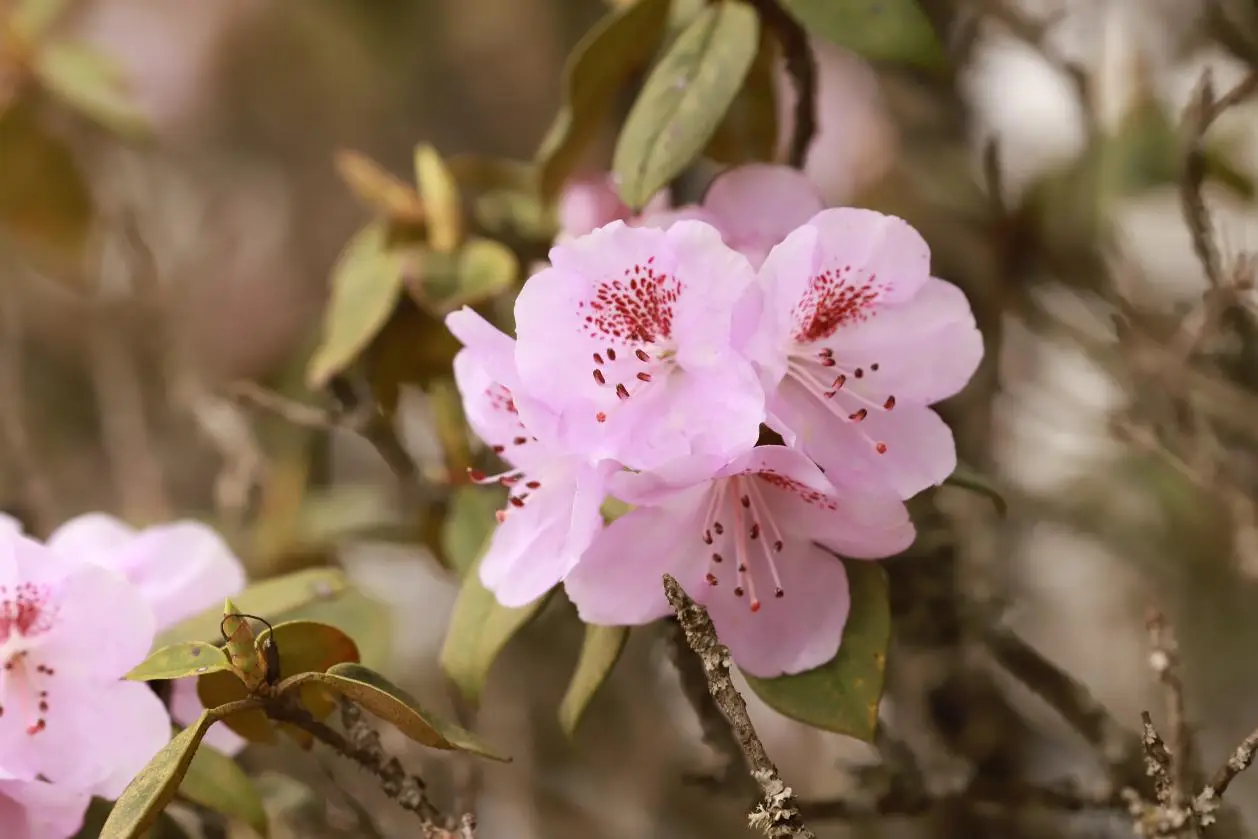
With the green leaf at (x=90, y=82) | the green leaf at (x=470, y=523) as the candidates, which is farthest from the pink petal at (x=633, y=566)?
the green leaf at (x=90, y=82)

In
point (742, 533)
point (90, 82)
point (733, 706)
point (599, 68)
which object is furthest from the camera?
point (90, 82)

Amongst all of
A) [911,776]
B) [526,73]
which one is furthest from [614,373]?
[526,73]

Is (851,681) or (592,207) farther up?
(592,207)

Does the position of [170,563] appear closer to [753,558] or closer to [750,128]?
[753,558]

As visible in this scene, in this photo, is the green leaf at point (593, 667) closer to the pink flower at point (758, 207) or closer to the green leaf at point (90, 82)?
the pink flower at point (758, 207)

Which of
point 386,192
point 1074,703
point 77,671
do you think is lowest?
point 1074,703

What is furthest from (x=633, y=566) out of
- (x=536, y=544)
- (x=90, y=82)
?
(x=90, y=82)

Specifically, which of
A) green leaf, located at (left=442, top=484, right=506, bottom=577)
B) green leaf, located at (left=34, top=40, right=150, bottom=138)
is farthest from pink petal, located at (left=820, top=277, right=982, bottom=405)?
green leaf, located at (left=34, top=40, right=150, bottom=138)

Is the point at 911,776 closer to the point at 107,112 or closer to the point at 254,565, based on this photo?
the point at 254,565
